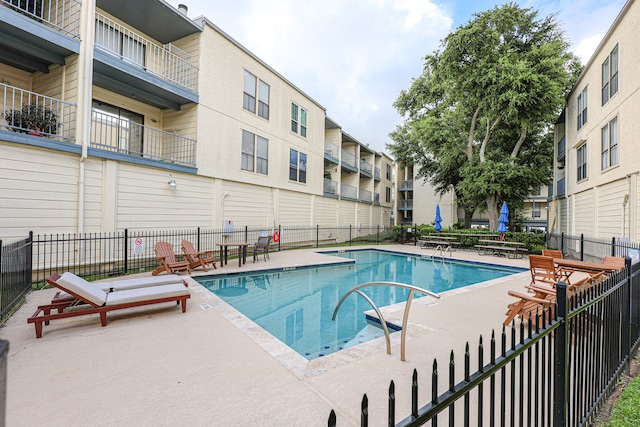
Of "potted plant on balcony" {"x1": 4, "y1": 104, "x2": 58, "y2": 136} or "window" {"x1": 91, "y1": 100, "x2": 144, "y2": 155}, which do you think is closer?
"potted plant on balcony" {"x1": 4, "y1": 104, "x2": 58, "y2": 136}

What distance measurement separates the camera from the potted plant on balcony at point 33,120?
8055mm

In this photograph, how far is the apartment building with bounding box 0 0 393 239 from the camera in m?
8.17

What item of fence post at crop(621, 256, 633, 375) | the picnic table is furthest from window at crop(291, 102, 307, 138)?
fence post at crop(621, 256, 633, 375)

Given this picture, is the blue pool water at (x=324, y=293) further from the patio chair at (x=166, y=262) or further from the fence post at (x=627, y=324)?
the fence post at (x=627, y=324)

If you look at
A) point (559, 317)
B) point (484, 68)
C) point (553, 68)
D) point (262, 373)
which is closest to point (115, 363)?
point (262, 373)

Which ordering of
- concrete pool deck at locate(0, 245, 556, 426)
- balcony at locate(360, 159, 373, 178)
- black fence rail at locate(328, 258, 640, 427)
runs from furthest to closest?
balcony at locate(360, 159, 373, 178), concrete pool deck at locate(0, 245, 556, 426), black fence rail at locate(328, 258, 640, 427)

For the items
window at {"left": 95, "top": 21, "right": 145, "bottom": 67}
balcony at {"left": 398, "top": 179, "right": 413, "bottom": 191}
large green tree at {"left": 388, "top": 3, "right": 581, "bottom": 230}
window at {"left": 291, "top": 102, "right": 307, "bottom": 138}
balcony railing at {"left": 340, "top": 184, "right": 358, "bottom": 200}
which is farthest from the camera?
balcony at {"left": 398, "top": 179, "right": 413, "bottom": 191}

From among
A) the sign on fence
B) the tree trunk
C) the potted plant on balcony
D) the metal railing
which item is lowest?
the sign on fence

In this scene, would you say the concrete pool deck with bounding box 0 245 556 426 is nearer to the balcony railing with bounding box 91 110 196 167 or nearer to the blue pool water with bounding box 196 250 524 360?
the blue pool water with bounding box 196 250 524 360

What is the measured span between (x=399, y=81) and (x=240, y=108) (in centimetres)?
1950

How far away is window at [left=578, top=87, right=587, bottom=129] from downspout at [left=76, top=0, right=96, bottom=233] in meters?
22.2

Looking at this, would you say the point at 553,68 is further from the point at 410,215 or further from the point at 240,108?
the point at 410,215

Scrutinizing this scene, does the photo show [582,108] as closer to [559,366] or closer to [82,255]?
[559,366]

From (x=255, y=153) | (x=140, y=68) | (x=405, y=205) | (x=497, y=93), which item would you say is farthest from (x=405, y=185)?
(x=140, y=68)
